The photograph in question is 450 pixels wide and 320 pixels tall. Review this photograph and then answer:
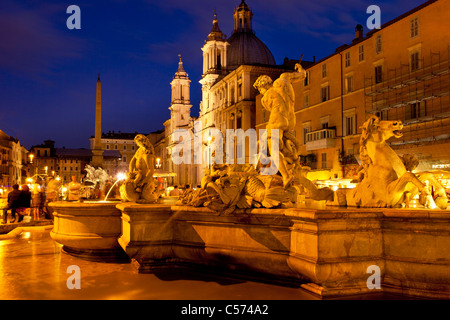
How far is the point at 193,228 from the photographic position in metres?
5.56

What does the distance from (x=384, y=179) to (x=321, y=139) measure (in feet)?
86.1

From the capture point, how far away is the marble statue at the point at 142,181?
7340mm

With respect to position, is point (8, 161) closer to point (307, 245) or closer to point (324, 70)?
point (324, 70)

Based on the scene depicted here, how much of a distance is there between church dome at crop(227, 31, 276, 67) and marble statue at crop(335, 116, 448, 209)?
53.2 m

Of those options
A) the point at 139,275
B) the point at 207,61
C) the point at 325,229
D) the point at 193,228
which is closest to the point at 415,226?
the point at 325,229

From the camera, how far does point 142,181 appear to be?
7398mm

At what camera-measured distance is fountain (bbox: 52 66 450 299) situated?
13.7ft

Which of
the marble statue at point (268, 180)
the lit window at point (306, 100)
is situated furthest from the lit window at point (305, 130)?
the marble statue at point (268, 180)

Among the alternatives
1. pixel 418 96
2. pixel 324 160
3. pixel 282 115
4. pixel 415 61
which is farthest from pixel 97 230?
pixel 324 160

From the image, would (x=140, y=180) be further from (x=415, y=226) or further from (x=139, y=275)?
(x=415, y=226)

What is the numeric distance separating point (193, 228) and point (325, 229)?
6.52 ft

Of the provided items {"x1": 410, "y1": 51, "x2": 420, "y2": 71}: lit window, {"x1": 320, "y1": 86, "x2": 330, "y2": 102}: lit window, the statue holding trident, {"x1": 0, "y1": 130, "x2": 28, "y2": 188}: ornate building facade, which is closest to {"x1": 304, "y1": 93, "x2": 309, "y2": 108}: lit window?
{"x1": 320, "y1": 86, "x2": 330, "y2": 102}: lit window

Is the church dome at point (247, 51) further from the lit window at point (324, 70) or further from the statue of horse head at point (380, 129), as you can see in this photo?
the statue of horse head at point (380, 129)

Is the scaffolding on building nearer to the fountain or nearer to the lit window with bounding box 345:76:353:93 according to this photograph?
the lit window with bounding box 345:76:353:93
